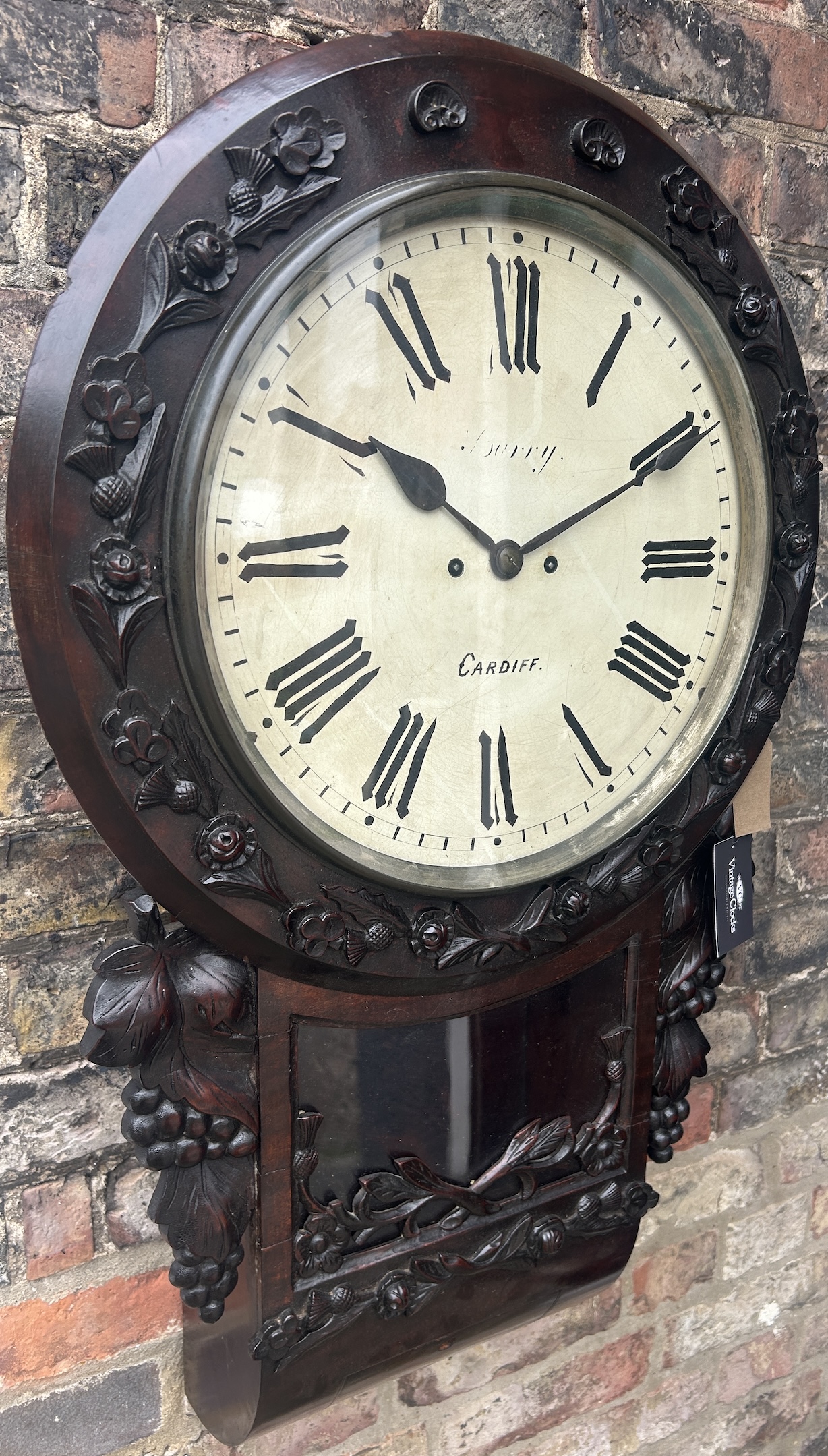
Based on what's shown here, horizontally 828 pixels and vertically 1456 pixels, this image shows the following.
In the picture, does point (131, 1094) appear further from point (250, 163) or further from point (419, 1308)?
point (250, 163)

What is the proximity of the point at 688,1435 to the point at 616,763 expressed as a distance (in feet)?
3.16

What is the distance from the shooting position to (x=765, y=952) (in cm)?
132

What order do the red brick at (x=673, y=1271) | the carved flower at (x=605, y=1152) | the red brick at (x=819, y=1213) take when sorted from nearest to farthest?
the carved flower at (x=605, y=1152), the red brick at (x=673, y=1271), the red brick at (x=819, y=1213)

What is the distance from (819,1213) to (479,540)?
3.72 ft

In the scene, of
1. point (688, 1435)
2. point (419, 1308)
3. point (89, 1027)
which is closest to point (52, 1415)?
point (419, 1308)

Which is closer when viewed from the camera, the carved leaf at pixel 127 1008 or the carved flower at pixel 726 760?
the carved leaf at pixel 127 1008

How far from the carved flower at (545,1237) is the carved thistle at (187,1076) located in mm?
278

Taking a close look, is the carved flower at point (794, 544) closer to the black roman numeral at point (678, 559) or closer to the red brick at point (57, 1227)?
the black roman numeral at point (678, 559)

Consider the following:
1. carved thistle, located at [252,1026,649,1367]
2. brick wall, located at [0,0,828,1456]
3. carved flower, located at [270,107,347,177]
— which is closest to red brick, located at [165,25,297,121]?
brick wall, located at [0,0,828,1456]

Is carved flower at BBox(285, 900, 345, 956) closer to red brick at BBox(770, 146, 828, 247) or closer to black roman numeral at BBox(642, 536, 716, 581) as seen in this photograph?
black roman numeral at BBox(642, 536, 716, 581)

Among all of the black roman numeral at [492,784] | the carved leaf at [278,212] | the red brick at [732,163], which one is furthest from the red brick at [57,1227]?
the red brick at [732,163]

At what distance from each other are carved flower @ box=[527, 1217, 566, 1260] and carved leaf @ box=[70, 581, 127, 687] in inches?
24.6

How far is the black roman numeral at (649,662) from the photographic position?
2.99ft

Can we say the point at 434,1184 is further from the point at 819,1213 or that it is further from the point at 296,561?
the point at 819,1213
